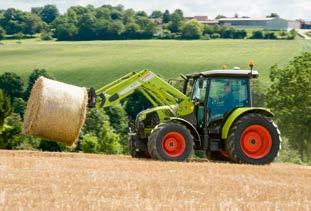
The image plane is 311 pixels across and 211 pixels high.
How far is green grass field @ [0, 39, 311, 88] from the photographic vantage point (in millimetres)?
104250

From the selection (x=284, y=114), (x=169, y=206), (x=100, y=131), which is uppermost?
(x=169, y=206)

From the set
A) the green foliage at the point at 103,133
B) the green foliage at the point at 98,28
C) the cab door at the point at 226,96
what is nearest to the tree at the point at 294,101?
the green foliage at the point at 103,133

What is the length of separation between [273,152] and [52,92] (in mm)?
5515

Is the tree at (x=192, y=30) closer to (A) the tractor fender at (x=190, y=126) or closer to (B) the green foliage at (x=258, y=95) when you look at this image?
(B) the green foliage at (x=258, y=95)

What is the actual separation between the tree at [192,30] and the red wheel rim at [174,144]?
436 ft

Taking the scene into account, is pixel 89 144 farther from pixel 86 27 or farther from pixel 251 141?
pixel 86 27

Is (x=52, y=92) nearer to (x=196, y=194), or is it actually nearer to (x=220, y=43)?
(x=196, y=194)

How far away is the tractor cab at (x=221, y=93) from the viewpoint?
2070 centimetres

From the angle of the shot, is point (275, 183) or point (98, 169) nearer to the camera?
point (275, 183)

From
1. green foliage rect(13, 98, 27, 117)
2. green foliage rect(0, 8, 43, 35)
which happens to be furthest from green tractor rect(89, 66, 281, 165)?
green foliage rect(0, 8, 43, 35)

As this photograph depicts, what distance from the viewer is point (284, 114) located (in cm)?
5100

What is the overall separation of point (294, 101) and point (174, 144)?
32.5m

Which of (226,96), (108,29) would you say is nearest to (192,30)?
(108,29)

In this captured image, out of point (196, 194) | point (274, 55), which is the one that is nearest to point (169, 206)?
point (196, 194)
